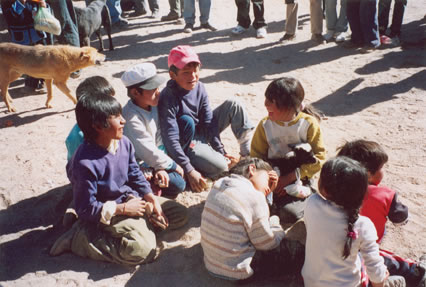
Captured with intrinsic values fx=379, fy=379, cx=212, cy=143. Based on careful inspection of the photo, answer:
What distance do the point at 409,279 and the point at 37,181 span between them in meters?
3.32

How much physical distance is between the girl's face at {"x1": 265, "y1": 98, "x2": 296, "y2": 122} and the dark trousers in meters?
5.15

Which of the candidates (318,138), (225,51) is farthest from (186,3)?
(318,138)

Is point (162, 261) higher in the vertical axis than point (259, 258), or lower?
lower

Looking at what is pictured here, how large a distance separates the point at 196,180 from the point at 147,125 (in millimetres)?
647

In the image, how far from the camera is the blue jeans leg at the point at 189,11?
320 inches

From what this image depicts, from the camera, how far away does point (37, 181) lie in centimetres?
376

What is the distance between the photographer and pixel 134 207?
2691mm

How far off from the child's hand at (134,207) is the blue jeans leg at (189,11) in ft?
20.7

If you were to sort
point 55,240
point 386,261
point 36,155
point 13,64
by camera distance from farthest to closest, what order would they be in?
point 13,64
point 36,155
point 55,240
point 386,261

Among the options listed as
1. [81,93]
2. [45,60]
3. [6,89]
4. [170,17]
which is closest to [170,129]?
[81,93]

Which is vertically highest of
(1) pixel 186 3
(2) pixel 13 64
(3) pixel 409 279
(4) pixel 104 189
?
(1) pixel 186 3

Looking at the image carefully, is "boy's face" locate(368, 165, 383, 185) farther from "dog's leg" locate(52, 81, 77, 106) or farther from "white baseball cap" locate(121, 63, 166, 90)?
"dog's leg" locate(52, 81, 77, 106)

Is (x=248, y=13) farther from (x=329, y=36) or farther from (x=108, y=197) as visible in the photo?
(x=108, y=197)

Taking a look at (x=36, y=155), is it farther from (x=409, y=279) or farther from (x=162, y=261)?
(x=409, y=279)
